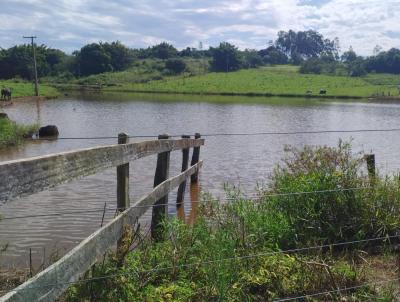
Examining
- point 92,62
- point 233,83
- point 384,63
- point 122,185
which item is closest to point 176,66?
point 92,62

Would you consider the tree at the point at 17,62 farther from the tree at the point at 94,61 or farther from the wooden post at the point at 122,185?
the wooden post at the point at 122,185

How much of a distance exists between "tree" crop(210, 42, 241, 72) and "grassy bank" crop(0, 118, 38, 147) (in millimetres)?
123532

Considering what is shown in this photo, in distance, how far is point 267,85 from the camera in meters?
108

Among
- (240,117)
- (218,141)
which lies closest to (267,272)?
(218,141)

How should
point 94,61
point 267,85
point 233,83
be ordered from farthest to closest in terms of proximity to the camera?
point 94,61, point 233,83, point 267,85

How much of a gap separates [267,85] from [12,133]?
8880 centimetres

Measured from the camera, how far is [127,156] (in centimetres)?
A: 592

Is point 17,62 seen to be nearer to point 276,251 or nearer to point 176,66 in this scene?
point 176,66

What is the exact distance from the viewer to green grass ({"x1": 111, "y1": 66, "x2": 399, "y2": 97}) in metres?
97.9

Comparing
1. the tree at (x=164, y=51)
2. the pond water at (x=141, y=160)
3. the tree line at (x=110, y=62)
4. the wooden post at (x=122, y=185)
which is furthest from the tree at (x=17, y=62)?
the wooden post at (x=122, y=185)

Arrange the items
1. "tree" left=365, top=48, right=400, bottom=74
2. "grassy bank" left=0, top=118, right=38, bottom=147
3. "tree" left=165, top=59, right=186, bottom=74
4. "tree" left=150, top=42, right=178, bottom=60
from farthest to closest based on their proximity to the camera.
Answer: "tree" left=150, top=42, right=178, bottom=60, "tree" left=365, top=48, right=400, bottom=74, "tree" left=165, top=59, right=186, bottom=74, "grassy bank" left=0, top=118, right=38, bottom=147

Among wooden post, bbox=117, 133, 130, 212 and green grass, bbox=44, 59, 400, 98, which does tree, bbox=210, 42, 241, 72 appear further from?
wooden post, bbox=117, 133, 130, 212

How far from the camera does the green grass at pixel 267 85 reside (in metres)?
97.9

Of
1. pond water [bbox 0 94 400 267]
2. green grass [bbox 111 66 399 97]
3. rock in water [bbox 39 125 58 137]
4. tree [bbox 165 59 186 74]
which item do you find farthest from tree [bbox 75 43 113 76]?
rock in water [bbox 39 125 58 137]
